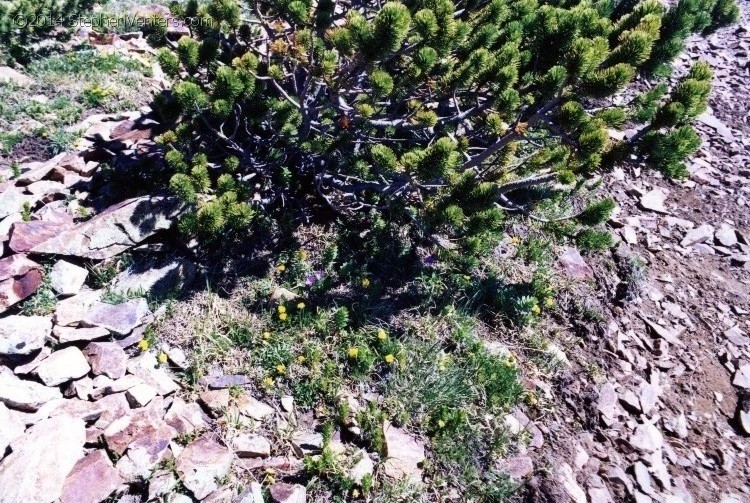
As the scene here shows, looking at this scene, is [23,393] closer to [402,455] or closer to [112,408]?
[112,408]

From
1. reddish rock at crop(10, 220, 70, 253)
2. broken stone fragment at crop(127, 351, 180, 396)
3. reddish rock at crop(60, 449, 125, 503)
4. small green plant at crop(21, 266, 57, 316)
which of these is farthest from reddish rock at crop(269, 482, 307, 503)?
reddish rock at crop(10, 220, 70, 253)

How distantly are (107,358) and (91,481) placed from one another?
90cm

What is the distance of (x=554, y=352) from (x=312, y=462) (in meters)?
2.21

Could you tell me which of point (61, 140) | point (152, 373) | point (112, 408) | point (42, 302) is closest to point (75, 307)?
point (42, 302)

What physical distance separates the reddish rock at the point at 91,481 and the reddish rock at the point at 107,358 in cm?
63

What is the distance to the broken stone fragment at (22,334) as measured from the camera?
3.55 meters

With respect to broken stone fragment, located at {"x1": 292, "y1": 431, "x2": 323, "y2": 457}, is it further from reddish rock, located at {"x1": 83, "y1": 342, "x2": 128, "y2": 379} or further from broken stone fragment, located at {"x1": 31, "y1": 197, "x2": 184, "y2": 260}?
broken stone fragment, located at {"x1": 31, "y1": 197, "x2": 184, "y2": 260}

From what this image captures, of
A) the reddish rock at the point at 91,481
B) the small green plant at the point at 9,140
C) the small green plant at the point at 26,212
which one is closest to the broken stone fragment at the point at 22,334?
the reddish rock at the point at 91,481

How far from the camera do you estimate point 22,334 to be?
3.63 metres

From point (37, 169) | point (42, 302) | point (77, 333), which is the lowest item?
point (77, 333)

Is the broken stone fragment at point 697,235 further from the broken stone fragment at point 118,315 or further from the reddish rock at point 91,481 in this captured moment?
the reddish rock at point 91,481

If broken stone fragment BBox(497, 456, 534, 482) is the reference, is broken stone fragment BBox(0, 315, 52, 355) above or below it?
above

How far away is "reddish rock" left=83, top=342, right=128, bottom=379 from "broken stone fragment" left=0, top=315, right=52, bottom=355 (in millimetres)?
304

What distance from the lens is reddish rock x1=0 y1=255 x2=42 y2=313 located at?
3.85 m
